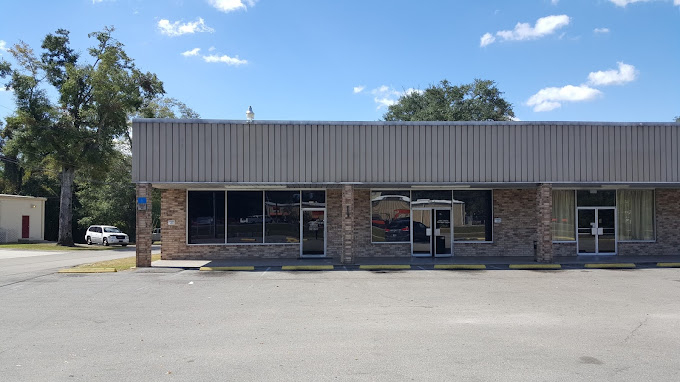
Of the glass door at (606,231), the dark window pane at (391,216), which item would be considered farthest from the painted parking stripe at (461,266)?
the glass door at (606,231)

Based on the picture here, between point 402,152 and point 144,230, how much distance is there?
31.0 feet

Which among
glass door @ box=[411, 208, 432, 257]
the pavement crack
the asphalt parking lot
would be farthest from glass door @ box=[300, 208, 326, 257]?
the pavement crack

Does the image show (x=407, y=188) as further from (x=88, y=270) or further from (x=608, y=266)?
(x=88, y=270)

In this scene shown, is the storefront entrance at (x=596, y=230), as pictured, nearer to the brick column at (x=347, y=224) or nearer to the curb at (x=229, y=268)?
the brick column at (x=347, y=224)

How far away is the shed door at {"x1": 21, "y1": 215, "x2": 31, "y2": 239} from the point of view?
4178 cm

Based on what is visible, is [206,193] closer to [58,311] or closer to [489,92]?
[58,311]

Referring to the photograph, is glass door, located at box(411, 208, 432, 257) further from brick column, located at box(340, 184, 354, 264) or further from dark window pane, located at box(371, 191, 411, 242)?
brick column, located at box(340, 184, 354, 264)

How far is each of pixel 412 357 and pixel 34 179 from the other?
54.3 m

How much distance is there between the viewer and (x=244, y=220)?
20141mm

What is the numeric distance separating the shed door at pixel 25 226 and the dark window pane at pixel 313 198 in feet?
107

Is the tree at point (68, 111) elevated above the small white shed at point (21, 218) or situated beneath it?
elevated above

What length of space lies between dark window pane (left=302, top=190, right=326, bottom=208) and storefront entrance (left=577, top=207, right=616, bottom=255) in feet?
34.7

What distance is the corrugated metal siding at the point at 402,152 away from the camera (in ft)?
57.7

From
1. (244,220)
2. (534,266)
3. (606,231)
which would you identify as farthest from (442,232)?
(244,220)
